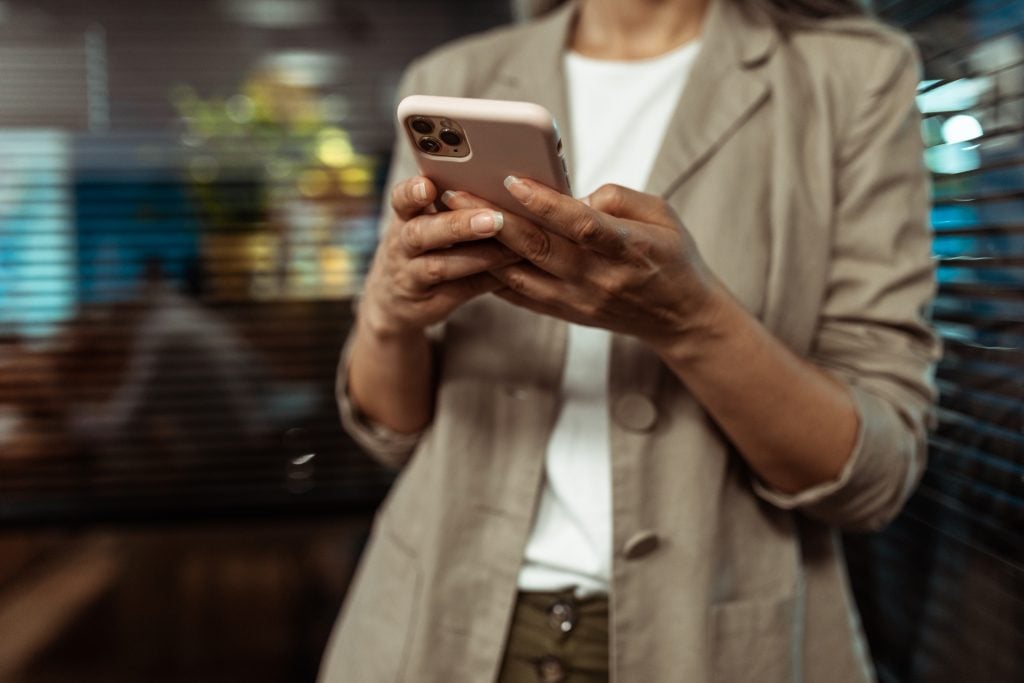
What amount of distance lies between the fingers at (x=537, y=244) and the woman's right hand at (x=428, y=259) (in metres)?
0.01

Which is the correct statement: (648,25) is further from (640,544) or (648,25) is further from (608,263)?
(640,544)

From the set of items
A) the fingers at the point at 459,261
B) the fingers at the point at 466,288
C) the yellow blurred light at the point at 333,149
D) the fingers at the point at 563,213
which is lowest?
the yellow blurred light at the point at 333,149

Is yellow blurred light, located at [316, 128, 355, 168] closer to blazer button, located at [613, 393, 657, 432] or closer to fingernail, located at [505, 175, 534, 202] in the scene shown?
blazer button, located at [613, 393, 657, 432]

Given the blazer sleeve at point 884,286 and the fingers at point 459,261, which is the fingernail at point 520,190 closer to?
the fingers at point 459,261

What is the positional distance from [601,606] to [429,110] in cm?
47

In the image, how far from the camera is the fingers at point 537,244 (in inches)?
26.8

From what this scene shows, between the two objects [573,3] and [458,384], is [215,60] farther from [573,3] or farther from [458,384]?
[458,384]

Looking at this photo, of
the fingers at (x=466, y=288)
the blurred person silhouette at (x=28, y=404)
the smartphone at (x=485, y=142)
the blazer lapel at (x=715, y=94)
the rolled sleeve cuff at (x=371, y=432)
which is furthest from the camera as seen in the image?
the blurred person silhouette at (x=28, y=404)

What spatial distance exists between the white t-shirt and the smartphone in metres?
0.27

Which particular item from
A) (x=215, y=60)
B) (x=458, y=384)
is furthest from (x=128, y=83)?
(x=458, y=384)

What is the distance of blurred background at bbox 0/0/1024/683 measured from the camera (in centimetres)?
198

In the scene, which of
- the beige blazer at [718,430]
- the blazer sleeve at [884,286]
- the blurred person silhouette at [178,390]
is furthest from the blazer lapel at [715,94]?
the blurred person silhouette at [178,390]

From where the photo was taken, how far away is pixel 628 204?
2.25 feet

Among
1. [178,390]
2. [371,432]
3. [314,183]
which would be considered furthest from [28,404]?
[371,432]
